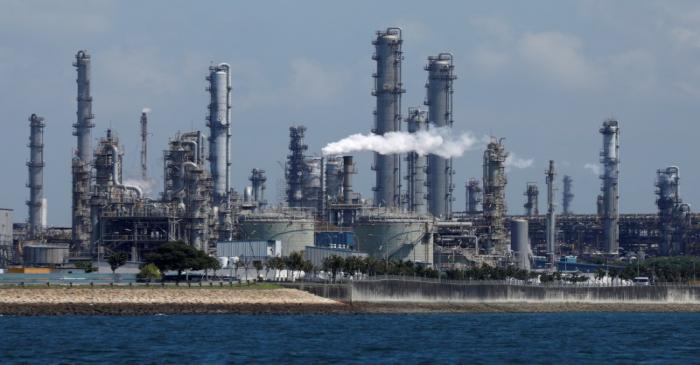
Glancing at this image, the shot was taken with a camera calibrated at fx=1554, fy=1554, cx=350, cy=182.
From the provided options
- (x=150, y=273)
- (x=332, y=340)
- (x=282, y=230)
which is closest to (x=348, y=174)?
(x=282, y=230)

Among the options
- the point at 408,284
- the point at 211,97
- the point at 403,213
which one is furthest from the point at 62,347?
the point at 211,97

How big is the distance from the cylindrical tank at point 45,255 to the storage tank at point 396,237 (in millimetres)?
33484

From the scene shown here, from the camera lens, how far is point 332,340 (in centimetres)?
9081

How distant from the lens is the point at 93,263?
164625 millimetres

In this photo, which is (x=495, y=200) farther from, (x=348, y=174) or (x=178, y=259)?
(x=178, y=259)

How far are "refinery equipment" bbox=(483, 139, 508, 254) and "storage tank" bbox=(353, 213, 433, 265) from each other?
42.6 ft

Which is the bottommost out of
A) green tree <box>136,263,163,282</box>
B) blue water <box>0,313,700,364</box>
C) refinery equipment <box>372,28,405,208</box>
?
blue water <box>0,313,700,364</box>

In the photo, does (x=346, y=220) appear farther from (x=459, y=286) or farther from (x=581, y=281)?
(x=459, y=286)

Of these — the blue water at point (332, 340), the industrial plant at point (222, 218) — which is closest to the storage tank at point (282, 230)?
the industrial plant at point (222, 218)

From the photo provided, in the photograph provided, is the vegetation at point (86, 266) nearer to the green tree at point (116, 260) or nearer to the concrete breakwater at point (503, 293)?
the green tree at point (116, 260)

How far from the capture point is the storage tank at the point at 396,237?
17100cm

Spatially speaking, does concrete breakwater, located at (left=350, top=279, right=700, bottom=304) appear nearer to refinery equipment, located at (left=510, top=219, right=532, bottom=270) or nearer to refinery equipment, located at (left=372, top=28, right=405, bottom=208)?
refinery equipment, located at (left=510, top=219, right=532, bottom=270)

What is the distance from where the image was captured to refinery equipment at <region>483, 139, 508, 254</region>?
18275cm

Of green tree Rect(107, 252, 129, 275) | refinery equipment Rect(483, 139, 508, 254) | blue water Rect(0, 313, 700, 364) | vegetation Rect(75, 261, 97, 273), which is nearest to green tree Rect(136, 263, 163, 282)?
green tree Rect(107, 252, 129, 275)
